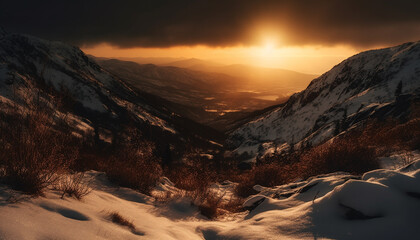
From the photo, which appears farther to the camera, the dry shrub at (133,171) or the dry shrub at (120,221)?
the dry shrub at (133,171)

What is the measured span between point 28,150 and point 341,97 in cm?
6482

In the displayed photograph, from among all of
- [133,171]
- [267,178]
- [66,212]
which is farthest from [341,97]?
[66,212]

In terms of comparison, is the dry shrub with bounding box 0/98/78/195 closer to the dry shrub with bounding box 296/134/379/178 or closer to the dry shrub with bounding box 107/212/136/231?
the dry shrub with bounding box 107/212/136/231

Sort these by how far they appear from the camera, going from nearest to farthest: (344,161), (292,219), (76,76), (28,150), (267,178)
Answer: (28,150) → (292,219) → (344,161) → (267,178) → (76,76)

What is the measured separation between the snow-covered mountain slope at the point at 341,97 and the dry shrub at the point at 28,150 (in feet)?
83.6

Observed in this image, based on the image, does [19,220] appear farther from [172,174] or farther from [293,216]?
[172,174]

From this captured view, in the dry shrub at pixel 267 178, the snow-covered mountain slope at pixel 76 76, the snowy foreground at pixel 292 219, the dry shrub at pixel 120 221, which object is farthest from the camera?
the snow-covered mountain slope at pixel 76 76

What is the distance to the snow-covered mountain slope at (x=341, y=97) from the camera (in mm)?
36625

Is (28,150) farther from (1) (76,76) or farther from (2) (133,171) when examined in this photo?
(1) (76,76)

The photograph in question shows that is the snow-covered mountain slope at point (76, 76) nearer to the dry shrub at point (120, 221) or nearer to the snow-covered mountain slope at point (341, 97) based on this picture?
the snow-covered mountain slope at point (341, 97)

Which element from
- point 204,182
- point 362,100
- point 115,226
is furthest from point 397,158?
point 362,100

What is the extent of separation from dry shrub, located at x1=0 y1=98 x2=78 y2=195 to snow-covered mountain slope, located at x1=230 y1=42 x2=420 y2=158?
25492 mm

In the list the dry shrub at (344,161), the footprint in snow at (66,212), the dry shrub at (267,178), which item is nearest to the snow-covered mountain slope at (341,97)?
the dry shrub at (267,178)

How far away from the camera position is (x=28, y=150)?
270cm
